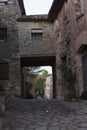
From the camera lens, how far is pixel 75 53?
14656mm

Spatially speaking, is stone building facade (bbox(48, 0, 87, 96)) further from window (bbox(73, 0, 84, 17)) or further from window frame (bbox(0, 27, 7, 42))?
window frame (bbox(0, 27, 7, 42))

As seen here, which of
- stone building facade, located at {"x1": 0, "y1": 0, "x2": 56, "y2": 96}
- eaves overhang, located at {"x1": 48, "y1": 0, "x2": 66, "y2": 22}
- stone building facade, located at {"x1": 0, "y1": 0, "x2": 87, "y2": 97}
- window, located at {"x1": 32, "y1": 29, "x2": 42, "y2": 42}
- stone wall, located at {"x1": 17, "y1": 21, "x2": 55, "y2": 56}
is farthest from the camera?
window, located at {"x1": 32, "y1": 29, "x2": 42, "y2": 42}

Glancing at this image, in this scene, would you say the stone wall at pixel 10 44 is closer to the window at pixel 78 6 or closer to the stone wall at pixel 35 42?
the stone wall at pixel 35 42

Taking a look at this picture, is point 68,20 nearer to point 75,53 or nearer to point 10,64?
point 75,53

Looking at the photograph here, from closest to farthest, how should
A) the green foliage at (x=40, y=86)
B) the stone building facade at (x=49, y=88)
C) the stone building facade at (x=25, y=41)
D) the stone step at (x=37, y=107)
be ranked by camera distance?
1. the stone step at (x=37, y=107)
2. the stone building facade at (x=25, y=41)
3. the stone building facade at (x=49, y=88)
4. the green foliage at (x=40, y=86)

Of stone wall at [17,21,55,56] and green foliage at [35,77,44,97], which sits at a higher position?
stone wall at [17,21,55,56]

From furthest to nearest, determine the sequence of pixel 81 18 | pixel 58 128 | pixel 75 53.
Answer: pixel 75 53 → pixel 81 18 → pixel 58 128

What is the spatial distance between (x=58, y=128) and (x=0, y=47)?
646 inches

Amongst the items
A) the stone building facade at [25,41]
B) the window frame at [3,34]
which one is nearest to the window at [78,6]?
the stone building facade at [25,41]

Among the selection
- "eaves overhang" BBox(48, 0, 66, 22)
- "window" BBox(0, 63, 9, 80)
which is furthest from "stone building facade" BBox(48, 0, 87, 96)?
"window" BBox(0, 63, 9, 80)

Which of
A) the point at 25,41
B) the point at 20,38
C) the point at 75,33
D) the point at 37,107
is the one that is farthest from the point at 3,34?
the point at 37,107

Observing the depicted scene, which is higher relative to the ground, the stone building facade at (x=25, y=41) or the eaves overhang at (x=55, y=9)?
the eaves overhang at (x=55, y=9)

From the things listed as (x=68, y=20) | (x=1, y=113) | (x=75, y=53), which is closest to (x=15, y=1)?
(x=68, y=20)

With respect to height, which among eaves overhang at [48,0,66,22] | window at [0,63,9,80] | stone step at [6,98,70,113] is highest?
eaves overhang at [48,0,66,22]
